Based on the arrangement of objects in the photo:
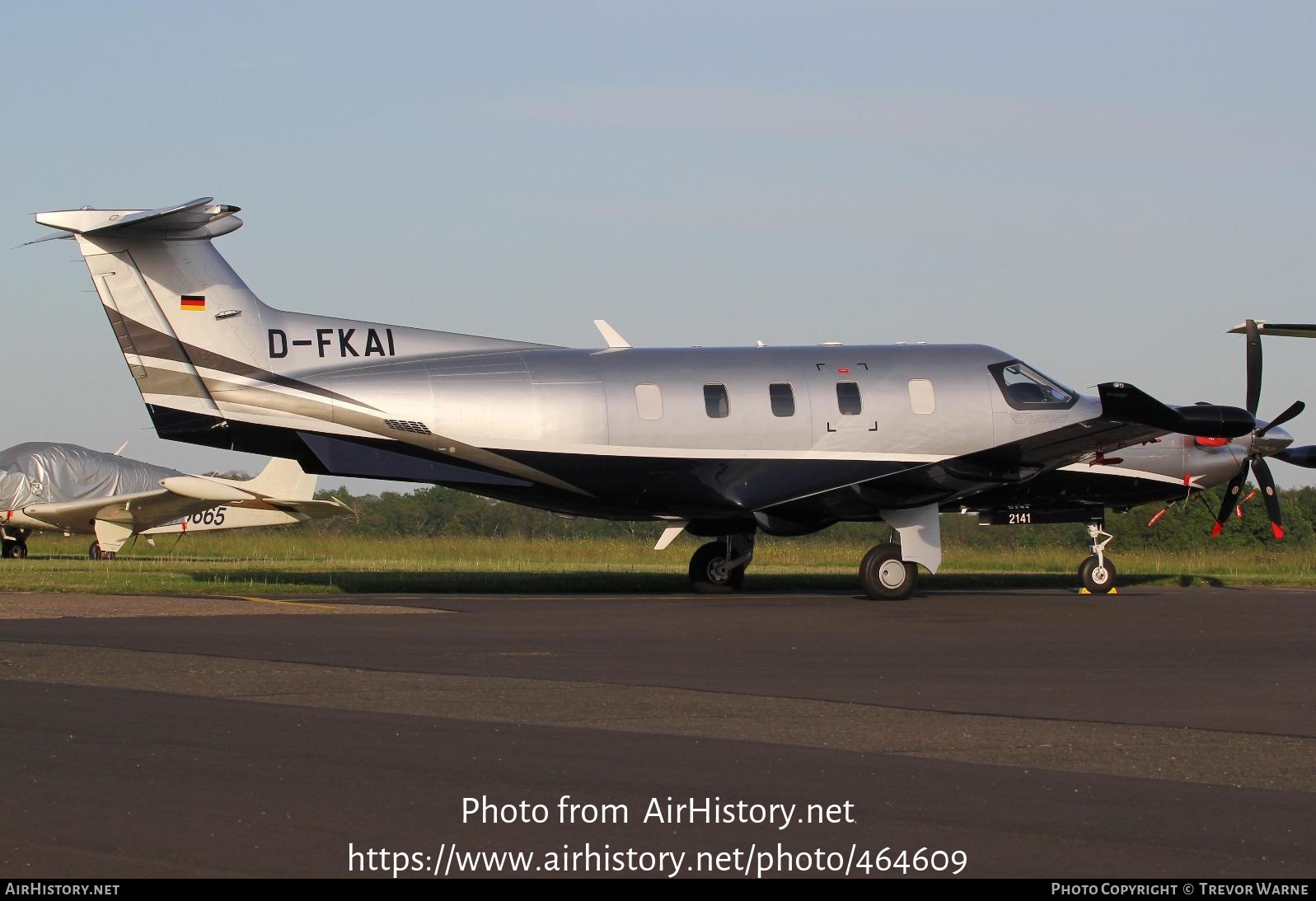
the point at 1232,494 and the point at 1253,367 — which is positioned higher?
the point at 1253,367

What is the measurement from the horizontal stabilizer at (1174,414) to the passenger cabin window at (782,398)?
465 centimetres

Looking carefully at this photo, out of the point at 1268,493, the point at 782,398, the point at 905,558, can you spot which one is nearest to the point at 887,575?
the point at 905,558

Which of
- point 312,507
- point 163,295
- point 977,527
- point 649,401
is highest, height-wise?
point 163,295

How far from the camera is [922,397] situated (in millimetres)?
22719

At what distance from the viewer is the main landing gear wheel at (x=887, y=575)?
2233cm

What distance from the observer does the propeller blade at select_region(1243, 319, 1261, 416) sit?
2584 centimetres

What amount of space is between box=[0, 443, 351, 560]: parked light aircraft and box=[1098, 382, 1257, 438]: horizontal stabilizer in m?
27.4

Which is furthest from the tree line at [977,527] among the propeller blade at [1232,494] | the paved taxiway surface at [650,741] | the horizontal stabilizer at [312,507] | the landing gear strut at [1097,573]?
the paved taxiway surface at [650,741]

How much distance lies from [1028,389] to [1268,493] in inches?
222

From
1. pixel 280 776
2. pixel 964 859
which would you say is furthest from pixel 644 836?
pixel 280 776

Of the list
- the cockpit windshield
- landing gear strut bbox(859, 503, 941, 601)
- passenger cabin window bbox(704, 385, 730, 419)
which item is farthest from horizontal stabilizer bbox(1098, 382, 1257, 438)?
passenger cabin window bbox(704, 385, 730, 419)

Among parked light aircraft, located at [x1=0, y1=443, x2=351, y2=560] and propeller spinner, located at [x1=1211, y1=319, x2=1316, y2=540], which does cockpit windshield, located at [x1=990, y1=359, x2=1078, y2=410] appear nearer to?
propeller spinner, located at [x1=1211, y1=319, x2=1316, y2=540]

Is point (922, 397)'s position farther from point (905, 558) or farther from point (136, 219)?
point (136, 219)

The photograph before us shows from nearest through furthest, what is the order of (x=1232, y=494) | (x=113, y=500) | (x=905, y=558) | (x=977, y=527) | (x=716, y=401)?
1. (x=716, y=401)
2. (x=905, y=558)
3. (x=1232, y=494)
4. (x=113, y=500)
5. (x=977, y=527)
